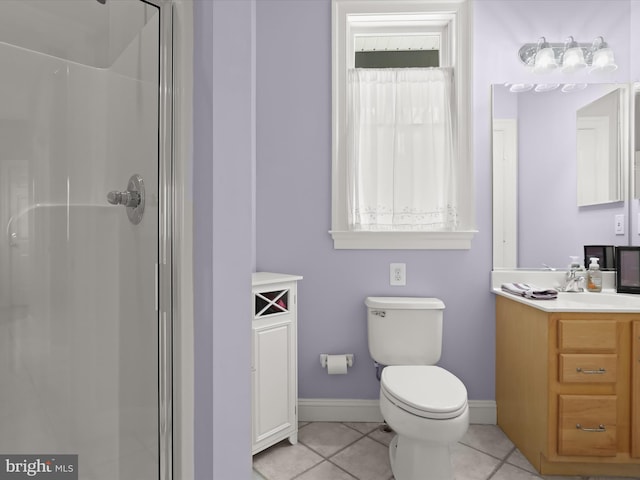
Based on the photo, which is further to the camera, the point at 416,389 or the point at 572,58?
the point at 572,58

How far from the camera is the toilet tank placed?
6.19 ft

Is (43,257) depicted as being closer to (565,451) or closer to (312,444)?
(312,444)

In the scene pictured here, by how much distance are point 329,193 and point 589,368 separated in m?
1.51

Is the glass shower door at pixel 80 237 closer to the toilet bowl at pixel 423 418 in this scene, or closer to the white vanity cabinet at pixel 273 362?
the white vanity cabinet at pixel 273 362

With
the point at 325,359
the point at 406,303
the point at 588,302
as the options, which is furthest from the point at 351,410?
the point at 588,302

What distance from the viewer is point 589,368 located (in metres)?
1.54

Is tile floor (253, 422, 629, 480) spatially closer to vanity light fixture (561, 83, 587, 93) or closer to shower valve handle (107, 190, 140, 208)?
shower valve handle (107, 190, 140, 208)

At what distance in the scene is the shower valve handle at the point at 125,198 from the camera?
2.94 ft

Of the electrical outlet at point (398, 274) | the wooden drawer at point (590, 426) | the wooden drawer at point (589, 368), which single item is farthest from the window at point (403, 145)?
the wooden drawer at point (590, 426)

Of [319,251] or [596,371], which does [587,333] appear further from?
[319,251]

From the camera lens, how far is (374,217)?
2129mm

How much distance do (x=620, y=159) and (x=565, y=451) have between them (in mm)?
1609

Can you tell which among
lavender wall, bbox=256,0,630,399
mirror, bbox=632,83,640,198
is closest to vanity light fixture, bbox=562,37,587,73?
lavender wall, bbox=256,0,630,399

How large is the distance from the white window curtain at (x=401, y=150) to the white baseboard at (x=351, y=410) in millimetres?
1033
